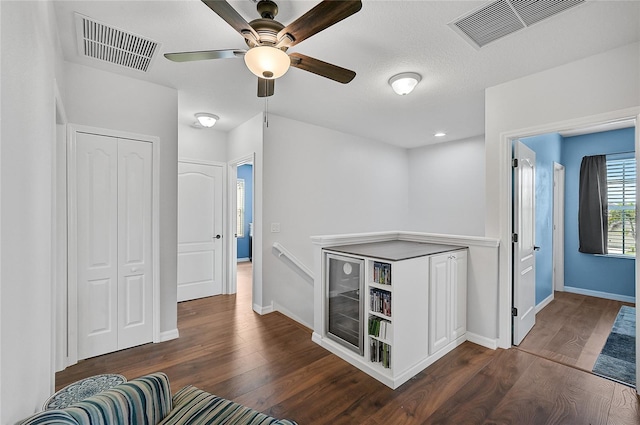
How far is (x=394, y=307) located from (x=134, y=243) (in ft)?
8.17

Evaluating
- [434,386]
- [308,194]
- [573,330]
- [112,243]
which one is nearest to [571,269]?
[573,330]

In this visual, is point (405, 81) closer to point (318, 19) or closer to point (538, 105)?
point (538, 105)

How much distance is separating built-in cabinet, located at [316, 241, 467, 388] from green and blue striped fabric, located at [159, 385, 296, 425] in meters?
1.25

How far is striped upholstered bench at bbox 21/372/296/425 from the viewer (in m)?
1.09

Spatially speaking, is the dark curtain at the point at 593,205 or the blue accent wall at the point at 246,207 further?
the blue accent wall at the point at 246,207

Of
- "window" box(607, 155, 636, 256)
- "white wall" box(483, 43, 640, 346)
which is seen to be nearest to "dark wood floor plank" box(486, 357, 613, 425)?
"white wall" box(483, 43, 640, 346)

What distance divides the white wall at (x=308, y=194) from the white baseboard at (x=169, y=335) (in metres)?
1.06

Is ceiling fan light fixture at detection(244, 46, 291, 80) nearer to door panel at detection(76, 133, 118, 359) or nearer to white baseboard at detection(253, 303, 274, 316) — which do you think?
door panel at detection(76, 133, 118, 359)

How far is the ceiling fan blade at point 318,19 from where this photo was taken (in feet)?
4.43

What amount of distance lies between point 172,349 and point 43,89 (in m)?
2.36

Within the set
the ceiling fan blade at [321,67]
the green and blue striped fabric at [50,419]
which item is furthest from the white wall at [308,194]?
the green and blue striped fabric at [50,419]

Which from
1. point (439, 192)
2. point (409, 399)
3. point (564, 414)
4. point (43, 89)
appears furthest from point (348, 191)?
point (43, 89)

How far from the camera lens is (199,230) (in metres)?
4.38

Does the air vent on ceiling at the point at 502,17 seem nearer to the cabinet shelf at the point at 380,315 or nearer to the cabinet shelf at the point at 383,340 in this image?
the cabinet shelf at the point at 380,315
